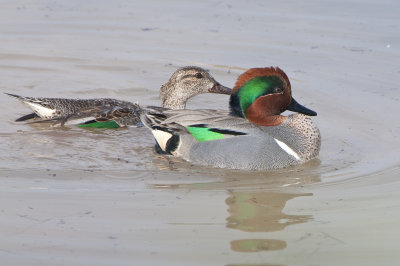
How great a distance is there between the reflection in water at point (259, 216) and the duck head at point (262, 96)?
4.49ft

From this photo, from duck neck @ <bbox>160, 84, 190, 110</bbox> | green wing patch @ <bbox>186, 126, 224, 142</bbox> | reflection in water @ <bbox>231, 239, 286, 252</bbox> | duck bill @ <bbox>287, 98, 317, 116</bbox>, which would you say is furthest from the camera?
duck neck @ <bbox>160, 84, 190, 110</bbox>

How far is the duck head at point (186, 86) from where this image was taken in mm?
10250

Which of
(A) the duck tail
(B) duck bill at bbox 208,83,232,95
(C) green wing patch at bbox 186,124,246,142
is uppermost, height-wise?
(B) duck bill at bbox 208,83,232,95

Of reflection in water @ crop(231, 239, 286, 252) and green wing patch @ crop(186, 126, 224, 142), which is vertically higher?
green wing patch @ crop(186, 126, 224, 142)

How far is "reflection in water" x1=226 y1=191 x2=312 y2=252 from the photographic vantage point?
5977 mm

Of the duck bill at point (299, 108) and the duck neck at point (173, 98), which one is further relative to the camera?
the duck neck at point (173, 98)

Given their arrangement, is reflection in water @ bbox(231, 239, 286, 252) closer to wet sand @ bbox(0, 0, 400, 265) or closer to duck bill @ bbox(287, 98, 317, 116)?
wet sand @ bbox(0, 0, 400, 265)

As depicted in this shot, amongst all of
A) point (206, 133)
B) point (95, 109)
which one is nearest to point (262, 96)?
point (206, 133)

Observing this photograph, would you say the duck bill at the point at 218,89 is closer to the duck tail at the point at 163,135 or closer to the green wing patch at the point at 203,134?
the duck tail at the point at 163,135

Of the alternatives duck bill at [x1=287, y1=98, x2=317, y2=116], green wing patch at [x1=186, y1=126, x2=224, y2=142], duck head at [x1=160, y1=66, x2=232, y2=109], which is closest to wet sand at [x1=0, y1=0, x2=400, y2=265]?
green wing patch at [x1=186, y1=126, x2=224, y2=142]

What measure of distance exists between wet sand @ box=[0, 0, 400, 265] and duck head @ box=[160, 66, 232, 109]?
25.4 inches

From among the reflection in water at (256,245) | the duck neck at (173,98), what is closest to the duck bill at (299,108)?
the duck neck at (173,98)

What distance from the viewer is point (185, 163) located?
8.30 m

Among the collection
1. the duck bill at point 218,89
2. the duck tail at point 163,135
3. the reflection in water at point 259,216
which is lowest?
the reflection in water at point 259,216
